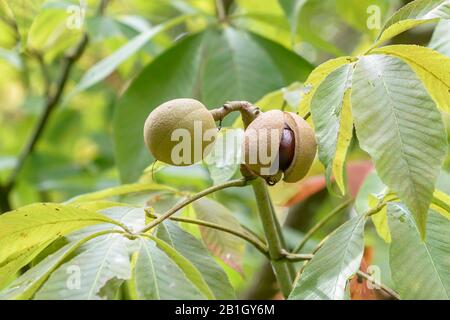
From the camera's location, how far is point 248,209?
179 cm

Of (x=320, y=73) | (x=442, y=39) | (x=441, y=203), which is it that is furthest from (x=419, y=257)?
(x=442, y=39)

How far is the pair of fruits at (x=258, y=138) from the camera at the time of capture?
61 centimetres

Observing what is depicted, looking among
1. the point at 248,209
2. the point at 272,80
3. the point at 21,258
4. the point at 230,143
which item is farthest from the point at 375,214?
the point at 248,209

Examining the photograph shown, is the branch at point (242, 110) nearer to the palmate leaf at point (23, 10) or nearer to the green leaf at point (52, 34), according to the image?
the palmate leaf at point (23, 10)

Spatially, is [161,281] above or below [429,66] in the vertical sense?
below

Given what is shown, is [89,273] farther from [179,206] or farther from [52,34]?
[52,34]

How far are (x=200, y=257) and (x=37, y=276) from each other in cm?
16

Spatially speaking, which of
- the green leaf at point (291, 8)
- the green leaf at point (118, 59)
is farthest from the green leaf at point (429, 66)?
the green leaf at point (118, 59)

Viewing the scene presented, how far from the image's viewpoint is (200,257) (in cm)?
65

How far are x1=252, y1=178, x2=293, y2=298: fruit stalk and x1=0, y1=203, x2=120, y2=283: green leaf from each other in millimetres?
145

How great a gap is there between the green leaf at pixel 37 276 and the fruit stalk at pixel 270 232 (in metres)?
0.16

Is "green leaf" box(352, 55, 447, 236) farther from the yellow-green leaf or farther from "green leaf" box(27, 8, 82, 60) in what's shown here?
"green leaf" box(27, 8, 82, 60)
